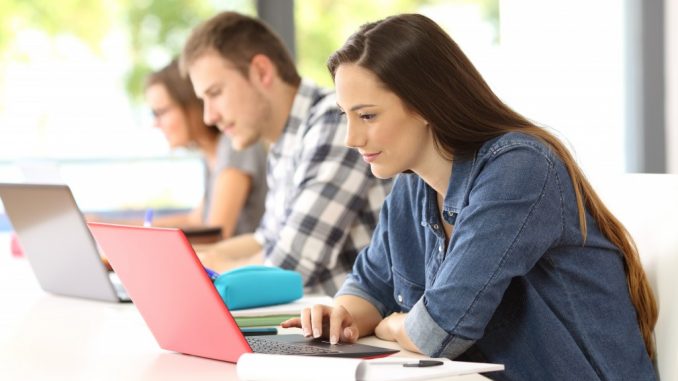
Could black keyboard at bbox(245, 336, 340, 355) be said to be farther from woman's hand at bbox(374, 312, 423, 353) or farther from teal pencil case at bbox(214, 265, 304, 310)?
teal pencil case at bbox(214, 265, 304, 310)

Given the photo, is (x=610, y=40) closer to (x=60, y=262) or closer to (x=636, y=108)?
(x=636, y=108)

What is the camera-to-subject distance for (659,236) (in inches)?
55.5

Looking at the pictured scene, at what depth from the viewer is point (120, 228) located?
133 centimetres

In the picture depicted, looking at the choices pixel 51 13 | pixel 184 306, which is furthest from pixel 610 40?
pixel 51 13

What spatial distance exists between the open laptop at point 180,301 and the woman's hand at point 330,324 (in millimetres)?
19

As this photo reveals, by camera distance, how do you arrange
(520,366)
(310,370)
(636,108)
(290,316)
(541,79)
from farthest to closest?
(541,79), (636,108), (290,316), (520,366), (310,370)

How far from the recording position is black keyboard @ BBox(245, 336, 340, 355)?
4.40 ft

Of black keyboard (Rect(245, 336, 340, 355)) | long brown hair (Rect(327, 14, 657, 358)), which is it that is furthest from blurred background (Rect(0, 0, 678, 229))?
black keyboard (Rect(245, 336, 340, 355))

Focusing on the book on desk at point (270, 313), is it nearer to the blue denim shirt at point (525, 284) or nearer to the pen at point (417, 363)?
the blue denim shirt at point (525, 284)

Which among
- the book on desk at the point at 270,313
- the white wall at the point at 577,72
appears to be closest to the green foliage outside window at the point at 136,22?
the white wall at the point at 577,72

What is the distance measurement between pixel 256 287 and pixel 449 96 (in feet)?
1.90

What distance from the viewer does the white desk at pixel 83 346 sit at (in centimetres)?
132

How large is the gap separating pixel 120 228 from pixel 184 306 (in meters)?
0.14

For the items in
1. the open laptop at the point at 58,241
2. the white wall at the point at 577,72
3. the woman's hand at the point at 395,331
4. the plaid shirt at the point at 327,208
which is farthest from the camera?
the white wall at the point at 577,72
